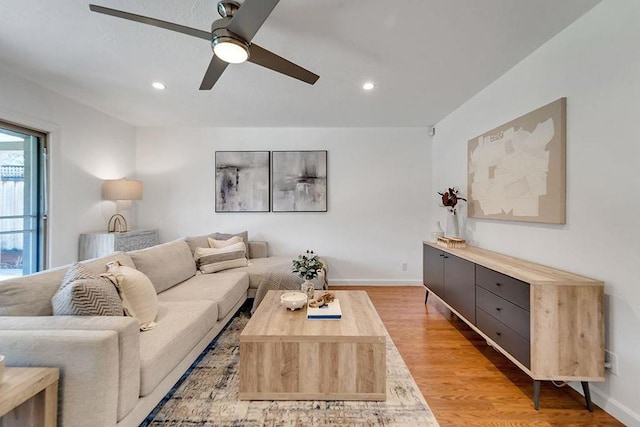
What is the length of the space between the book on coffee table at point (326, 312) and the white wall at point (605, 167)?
5.26ft

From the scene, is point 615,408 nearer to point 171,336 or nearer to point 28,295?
point 171,336

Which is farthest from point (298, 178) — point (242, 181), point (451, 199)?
point (451, 199)

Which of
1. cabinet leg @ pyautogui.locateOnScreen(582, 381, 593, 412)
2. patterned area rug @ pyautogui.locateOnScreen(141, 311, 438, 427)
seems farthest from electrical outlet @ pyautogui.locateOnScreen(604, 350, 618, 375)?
patterned area rug @ pyautogui.locateOnScreen(141, 311, 438, 427)

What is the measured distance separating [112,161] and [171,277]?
2.25m

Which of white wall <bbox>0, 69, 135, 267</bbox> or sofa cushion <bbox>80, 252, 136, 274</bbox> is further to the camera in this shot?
white wall <bbox>0, 69, 135, 267</bbox>

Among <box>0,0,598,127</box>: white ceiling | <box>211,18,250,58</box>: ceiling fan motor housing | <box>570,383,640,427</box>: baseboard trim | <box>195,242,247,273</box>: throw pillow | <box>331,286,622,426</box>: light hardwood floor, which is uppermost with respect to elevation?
<box>0,0,598,127</box>: white ceiling

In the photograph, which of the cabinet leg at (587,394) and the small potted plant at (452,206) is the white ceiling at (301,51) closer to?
the small potted plant at (452,206)

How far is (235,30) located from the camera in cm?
142

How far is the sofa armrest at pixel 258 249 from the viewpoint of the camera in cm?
385

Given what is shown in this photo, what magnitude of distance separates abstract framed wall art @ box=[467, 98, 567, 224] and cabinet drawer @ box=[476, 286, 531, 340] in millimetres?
682

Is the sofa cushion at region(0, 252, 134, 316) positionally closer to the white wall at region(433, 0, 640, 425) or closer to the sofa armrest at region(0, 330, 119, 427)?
the sofa armrest at region(0, 330, 119, 427)

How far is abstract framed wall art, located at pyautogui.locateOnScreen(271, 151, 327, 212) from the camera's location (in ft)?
13.3

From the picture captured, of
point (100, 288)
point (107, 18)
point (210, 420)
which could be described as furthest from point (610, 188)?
point (107, 18)

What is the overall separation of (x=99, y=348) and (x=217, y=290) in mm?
1343
